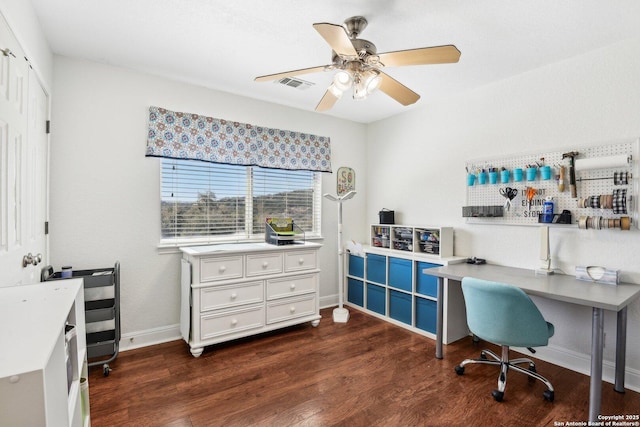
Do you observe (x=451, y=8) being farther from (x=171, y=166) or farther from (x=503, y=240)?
(x=171, y=166)

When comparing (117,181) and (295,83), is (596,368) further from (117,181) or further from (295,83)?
(117,181)

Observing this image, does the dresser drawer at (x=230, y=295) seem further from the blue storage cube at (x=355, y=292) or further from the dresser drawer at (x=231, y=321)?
the blue storage cube at (x=355, y=292)

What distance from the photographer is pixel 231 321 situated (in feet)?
9.63

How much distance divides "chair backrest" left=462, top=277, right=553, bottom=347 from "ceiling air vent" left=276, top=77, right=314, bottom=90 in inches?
89.3

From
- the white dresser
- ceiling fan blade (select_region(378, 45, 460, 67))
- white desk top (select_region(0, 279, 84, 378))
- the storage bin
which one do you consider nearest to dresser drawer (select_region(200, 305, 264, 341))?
the white dresser

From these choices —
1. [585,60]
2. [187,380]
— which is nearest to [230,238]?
[187,380]

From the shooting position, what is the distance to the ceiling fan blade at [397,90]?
2.09m

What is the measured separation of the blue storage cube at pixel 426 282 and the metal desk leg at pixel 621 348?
1300 millimetres

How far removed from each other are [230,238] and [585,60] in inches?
138

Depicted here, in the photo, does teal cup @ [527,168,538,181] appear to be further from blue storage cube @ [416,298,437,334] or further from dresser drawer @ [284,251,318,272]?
dresser drawer @ [284,251,318,272]

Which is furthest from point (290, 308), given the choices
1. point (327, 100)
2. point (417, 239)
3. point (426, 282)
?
point (327, 100)

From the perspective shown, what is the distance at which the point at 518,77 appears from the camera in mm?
2887

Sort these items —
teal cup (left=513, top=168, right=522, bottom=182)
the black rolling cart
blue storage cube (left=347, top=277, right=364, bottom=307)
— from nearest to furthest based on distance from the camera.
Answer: the black rolling cart → teal cup (left=513, top=168, right=522, bottom=182) → blue storage cube (left=347, top=277, right=364, bottom=307)

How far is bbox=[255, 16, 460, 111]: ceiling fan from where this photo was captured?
169 centimetres
